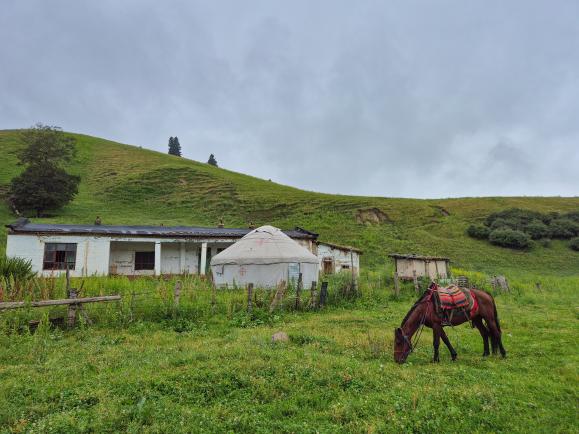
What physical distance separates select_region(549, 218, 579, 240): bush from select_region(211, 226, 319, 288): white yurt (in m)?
31.9

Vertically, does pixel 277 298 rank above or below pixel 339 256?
below

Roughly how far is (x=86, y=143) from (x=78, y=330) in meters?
67.4

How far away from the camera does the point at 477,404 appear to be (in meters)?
4.66

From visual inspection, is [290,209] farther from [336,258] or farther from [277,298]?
[277,298]

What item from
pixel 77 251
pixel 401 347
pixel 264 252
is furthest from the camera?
pixel 77 251

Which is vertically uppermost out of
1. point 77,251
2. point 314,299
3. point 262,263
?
point 77,251

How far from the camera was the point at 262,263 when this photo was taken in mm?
16344

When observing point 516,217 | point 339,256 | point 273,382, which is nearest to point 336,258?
point 339,256

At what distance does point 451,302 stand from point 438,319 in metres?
0.46

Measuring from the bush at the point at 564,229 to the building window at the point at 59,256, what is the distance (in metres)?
41.4

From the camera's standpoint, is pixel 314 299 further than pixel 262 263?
No

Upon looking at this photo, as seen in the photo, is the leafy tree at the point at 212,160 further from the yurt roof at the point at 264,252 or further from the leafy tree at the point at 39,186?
the yurt roof at the point at 264,252

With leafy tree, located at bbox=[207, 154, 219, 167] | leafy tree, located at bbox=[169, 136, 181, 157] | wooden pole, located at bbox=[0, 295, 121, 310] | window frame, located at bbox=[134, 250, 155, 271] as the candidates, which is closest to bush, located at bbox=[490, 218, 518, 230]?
window frame, located at bbox=[134, 250, 155, 271]

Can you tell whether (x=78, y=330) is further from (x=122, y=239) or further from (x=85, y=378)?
(x=122, y=239)
